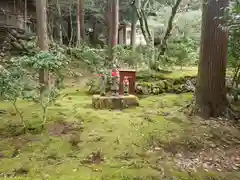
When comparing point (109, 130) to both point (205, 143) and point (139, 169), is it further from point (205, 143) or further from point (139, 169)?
point (205, 143)

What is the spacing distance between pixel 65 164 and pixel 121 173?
30.7 inches

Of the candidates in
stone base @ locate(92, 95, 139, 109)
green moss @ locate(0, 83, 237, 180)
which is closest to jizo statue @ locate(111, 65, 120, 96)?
stone base @ locate(92, 95, 139, 109)

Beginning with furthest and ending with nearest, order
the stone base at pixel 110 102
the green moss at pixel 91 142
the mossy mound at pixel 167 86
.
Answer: the mossy mound at pixel 167 86 < the stone base at pixel 110 102 < the green moss at pixel 91 142

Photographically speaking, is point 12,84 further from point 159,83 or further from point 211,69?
point 159,83

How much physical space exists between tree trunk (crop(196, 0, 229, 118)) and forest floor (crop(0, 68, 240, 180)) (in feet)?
1.24

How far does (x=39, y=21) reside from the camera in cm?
700

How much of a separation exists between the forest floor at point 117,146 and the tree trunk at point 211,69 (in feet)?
1.24

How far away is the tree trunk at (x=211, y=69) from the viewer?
5492 millimetres

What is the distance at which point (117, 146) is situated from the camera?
403 centimetres

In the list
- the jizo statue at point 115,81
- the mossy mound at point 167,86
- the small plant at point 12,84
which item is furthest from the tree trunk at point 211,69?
the small plant at point 12,84

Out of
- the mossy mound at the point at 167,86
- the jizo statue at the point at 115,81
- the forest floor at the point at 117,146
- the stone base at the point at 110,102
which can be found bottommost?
the forest floor at the point at 117,146

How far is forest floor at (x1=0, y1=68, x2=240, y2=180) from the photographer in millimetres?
3273

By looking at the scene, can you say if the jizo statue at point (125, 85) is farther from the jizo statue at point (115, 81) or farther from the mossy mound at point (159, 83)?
the mossy mound at point (159, 83)

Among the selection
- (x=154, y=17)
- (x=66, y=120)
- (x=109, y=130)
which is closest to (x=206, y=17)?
(x=109, y=130)
